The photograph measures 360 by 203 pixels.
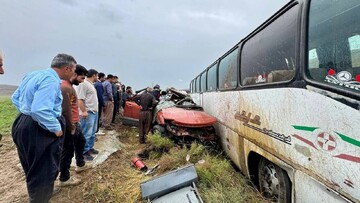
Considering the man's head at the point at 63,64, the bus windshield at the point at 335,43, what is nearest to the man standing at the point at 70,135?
the man's head at the point at 63,64

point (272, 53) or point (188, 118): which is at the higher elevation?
point (272, 53)

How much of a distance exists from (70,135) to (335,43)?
3.69 m

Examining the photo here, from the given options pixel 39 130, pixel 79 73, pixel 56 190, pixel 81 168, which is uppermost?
pixel 79 73

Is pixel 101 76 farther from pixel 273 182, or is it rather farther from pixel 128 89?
Answer: pixel 273 182

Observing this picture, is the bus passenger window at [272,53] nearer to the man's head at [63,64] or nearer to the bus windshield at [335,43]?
the bus windshield at [335,43]

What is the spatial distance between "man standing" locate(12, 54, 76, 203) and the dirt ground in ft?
2.72

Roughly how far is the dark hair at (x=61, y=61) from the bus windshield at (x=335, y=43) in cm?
282

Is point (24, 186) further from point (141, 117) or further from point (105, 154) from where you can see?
point (141, 117)

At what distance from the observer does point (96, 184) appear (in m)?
3.86

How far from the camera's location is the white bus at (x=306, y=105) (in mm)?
1735

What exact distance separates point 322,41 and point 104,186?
3.47 metres

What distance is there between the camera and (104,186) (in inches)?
150

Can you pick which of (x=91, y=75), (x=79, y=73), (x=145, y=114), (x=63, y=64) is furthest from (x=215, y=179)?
(x=145, y=114)

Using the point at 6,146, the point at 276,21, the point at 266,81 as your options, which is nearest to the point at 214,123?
the point at 266,81
